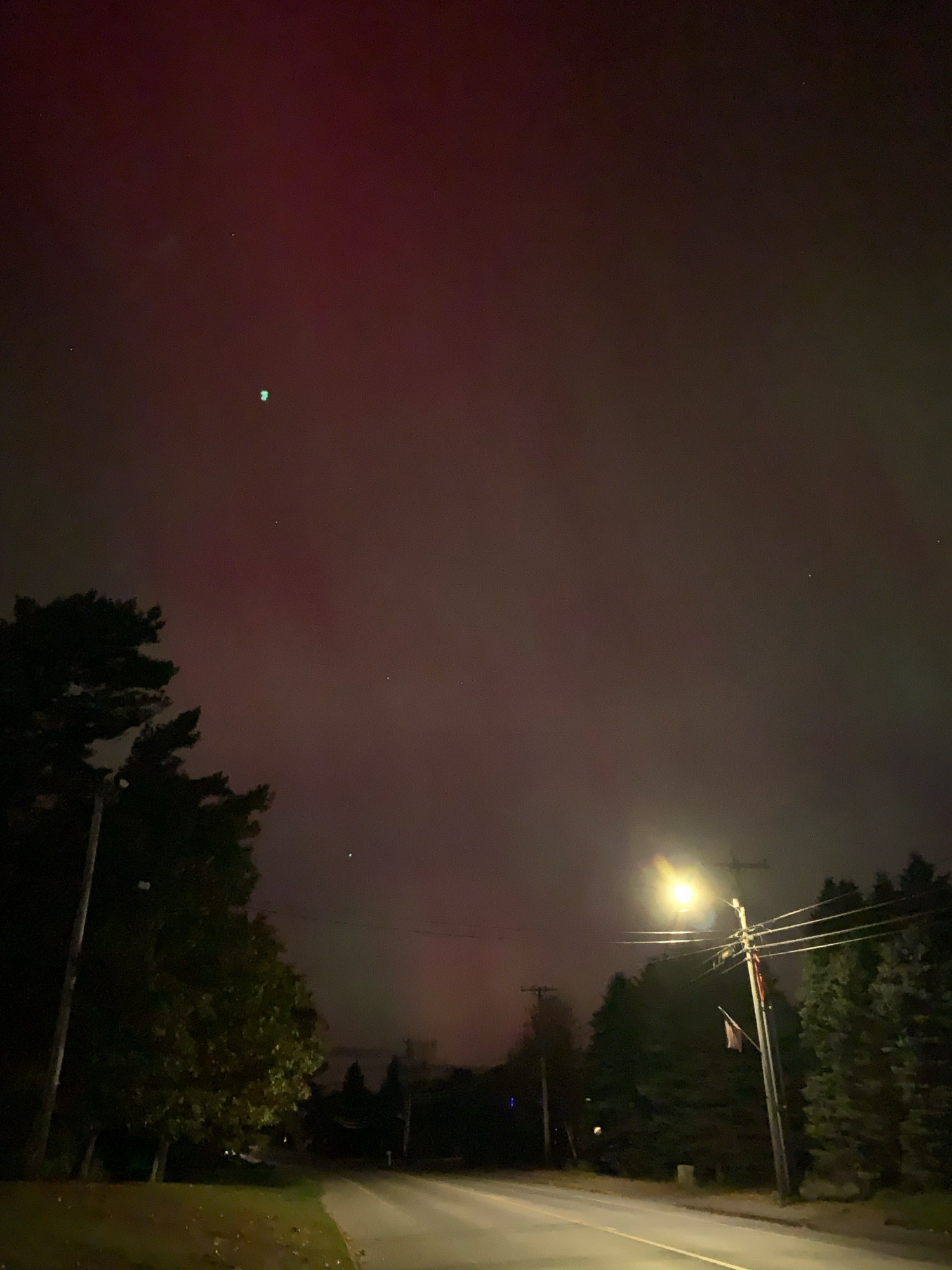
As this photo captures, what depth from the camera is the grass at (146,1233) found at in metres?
12.8

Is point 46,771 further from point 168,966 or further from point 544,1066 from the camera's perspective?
point 544,1066

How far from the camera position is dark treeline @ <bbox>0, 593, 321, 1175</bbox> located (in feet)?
73.4

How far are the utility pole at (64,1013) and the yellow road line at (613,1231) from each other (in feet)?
38.0

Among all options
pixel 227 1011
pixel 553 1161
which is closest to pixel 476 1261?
pixel 227 1011

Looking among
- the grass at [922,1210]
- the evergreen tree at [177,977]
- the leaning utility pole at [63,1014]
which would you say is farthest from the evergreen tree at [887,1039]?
the leaning utility pole at [63,1014]

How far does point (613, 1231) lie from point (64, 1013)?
489 inches

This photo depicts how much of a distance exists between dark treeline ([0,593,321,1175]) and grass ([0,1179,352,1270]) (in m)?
3.13

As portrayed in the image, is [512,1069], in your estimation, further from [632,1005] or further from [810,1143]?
[810,1143]

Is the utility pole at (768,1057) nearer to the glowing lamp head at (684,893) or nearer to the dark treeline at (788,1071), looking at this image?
the dark treeline at (788,1071)

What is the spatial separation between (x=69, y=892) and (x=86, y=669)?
219 inches

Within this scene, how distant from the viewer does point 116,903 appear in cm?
2361

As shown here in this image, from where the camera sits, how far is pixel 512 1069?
79500 millimetres

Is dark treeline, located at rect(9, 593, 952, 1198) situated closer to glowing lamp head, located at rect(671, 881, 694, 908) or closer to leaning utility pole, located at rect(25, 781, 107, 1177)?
leaning utility pole, located at rect(25, 781, 107, 1177)

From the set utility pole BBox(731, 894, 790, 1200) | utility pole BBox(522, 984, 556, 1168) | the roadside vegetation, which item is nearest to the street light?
utility pole BBox(731, 894, 790, 1200)
